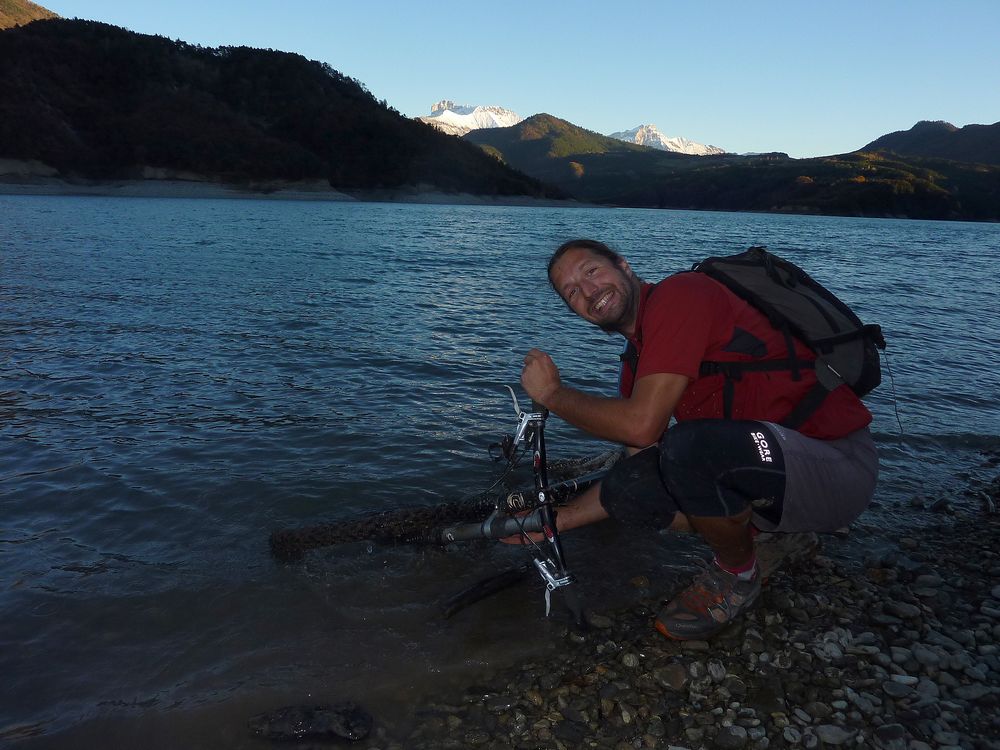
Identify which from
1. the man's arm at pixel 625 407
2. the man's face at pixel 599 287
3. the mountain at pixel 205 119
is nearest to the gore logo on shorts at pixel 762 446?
the man's arm at pixel 625 407

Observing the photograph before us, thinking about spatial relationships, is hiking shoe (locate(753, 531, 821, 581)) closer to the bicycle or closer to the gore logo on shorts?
the bicycle

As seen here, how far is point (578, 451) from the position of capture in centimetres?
755

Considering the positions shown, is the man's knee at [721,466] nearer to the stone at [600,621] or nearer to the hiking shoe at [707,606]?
the hiking shoe at [707,606]

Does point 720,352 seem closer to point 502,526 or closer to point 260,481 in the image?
point 502,526

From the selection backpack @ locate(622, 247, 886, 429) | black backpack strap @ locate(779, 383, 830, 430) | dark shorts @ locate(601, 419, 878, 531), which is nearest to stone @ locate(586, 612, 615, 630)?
dark shorts @ locate(601, 419, 878, 531)

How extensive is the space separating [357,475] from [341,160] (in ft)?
443

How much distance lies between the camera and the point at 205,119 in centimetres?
12069

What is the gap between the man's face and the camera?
3793mm

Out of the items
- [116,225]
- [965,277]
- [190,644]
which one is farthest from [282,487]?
[116,225]

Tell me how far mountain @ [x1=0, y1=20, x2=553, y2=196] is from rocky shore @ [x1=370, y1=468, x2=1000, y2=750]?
350ft

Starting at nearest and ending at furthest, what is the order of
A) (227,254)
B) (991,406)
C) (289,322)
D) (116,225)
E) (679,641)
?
(679,641), (991,406), (289,322), (227,254), (116,225)

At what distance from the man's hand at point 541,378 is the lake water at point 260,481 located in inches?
63.2

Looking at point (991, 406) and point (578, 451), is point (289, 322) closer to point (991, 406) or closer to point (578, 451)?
point (578, 451)

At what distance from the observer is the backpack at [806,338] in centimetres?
362
